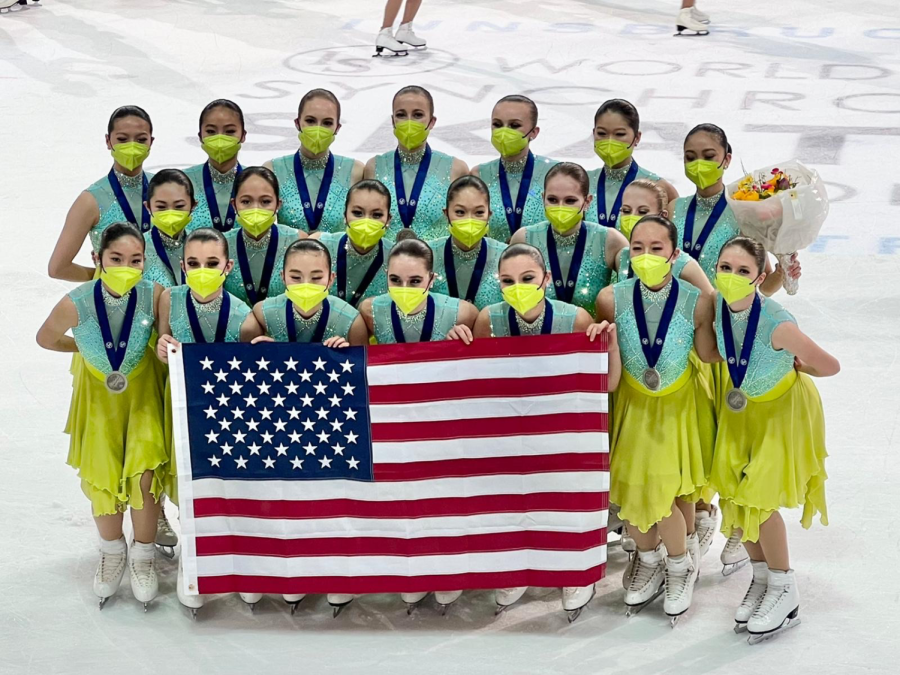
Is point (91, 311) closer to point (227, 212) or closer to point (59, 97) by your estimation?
point (227, 212)

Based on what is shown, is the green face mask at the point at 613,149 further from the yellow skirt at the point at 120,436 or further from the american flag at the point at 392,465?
the yellow skirt at the point at 120,436

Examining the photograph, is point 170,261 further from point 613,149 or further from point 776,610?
point 776,610

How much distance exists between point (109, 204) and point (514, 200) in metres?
1.57

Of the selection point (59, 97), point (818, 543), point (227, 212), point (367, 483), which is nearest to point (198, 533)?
point (367, 483)

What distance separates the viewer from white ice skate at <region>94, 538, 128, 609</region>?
15.2 feet

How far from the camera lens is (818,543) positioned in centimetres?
498

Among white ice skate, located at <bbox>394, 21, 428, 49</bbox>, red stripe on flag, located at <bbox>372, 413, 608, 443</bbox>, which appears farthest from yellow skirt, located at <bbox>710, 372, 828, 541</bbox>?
white ice skate, located at <bbox>394, 21, 428, 49</bbox>

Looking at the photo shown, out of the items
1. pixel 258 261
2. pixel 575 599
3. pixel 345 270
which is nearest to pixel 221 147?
pixel 258 261

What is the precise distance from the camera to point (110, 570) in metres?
4.68

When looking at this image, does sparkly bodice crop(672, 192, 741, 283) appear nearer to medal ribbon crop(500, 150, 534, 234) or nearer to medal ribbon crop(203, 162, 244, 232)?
medal ribbon crop(500, 150, 534, 234)

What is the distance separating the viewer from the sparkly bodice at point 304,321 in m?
4.41

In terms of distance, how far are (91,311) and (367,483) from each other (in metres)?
1.06

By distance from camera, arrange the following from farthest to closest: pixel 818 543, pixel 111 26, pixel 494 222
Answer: pixel 111 26 → pixel 494 222 → pixel 818 543

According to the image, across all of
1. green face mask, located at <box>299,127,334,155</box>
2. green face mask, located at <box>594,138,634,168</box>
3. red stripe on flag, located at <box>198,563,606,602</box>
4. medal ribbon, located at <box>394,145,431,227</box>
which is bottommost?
red stripe on flag, located at <box>198,563,606,602</box>
